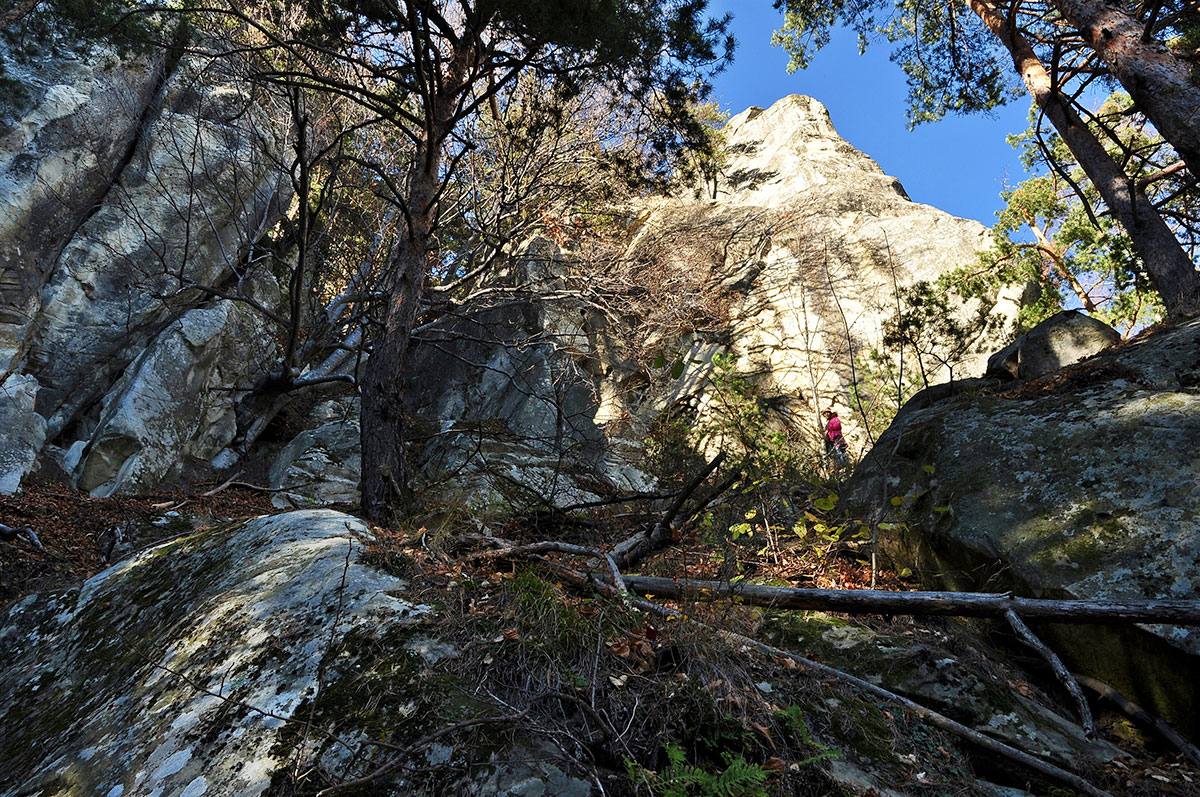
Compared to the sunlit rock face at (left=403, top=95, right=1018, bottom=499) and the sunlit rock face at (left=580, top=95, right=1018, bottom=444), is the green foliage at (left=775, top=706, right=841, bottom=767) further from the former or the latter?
the sunlit rock face at (left=580, top=95, right=1018, bottom=444)

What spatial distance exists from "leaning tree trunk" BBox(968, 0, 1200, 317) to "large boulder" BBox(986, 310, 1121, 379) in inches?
23.2

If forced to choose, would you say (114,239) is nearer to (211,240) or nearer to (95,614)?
(211,240)

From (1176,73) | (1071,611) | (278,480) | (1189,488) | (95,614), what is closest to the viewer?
(1071,611)

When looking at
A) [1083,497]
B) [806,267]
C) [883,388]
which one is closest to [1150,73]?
[1083,497]

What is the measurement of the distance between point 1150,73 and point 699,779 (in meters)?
7.84

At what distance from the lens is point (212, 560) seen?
298cm

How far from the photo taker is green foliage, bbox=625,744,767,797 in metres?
1.45

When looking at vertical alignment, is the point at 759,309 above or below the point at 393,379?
above

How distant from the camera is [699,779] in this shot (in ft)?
4.75

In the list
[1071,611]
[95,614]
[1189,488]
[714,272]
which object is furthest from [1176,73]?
[714,272]

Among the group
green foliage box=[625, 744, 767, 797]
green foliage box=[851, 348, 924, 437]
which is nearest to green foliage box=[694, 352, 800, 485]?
green foliage box=[851, 348, 924, 437]

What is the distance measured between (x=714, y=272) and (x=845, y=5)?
7135 millimetres

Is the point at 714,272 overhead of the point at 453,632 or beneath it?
overhead

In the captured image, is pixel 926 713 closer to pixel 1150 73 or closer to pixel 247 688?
pixel 247 688
